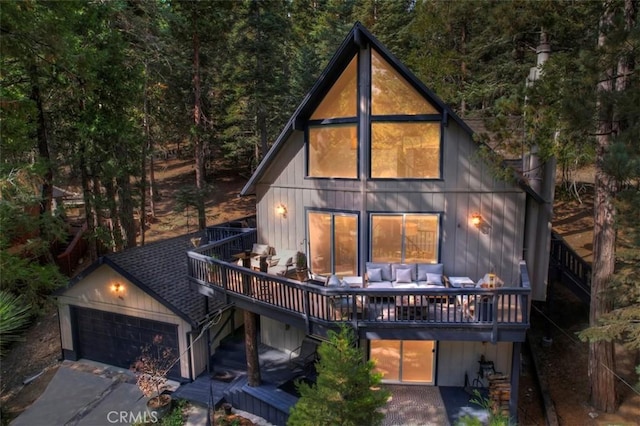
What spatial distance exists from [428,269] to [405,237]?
938 mm

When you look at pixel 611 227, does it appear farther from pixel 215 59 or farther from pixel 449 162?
pixel 215 59

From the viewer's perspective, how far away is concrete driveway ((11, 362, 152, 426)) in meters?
9.36

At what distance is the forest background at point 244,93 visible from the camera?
7547mm

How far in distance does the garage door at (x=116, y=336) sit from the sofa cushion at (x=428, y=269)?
22.0 ft

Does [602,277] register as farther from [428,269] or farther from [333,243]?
[333,243]

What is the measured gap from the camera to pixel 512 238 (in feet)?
30.2

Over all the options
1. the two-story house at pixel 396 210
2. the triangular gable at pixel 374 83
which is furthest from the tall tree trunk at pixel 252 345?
the triangular gable at pixel 374 83

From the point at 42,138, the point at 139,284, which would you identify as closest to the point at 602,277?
the point at 139,284

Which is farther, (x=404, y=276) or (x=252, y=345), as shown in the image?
(x=252, y=345)

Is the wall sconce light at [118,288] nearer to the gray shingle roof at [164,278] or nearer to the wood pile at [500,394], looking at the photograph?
the gray shingle roof at [164,278]

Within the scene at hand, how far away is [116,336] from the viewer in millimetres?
11609

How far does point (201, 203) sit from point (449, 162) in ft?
41.1

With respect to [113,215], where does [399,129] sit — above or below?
above

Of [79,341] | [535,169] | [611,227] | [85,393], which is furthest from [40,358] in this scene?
[611,227]
